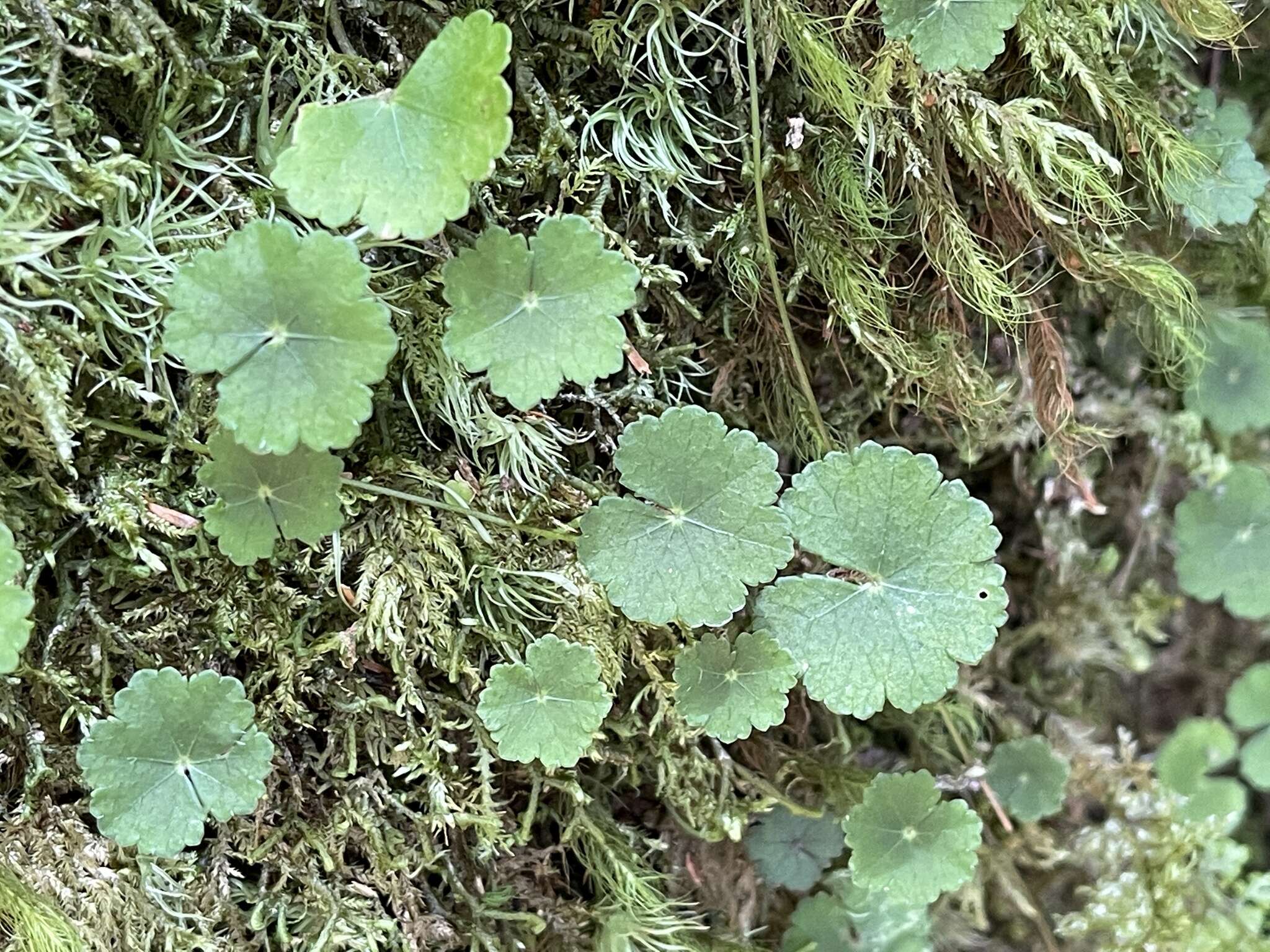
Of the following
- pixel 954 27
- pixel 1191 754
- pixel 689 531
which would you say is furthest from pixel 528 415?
pixel 1191 754

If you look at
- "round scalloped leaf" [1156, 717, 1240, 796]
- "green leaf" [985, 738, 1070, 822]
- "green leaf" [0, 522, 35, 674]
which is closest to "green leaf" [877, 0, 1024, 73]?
"green leaf" [985, 738, 1070, 822]

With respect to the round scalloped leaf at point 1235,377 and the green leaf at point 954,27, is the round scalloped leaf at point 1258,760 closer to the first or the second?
the round scalloped leaf at point 1235,377

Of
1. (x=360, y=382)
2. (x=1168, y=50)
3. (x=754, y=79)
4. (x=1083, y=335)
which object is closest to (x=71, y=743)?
(x=360, y=382)

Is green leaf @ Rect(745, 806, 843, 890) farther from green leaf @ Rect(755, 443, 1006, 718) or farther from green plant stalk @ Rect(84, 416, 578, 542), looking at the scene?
green plant stalk @ Rect(84, 416, 578, 542)

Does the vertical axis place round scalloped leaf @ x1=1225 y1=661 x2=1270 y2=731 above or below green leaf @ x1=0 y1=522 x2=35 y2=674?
below

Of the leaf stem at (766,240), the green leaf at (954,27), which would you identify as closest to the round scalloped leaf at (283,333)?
the leaf stem at (766,240)

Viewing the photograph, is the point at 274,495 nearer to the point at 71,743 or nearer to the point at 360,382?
the point at 360,382
